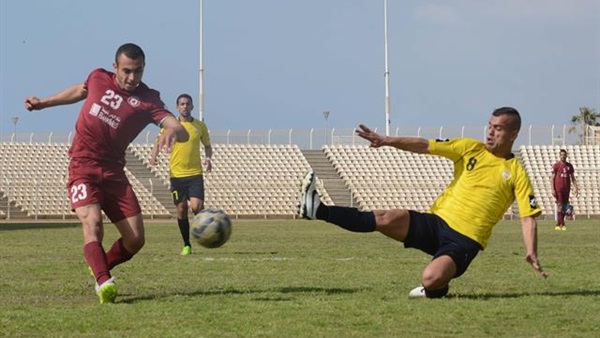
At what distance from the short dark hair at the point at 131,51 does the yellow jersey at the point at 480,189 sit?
2.64 meters

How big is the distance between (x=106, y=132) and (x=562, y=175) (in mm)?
25138

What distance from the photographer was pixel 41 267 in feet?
46.3

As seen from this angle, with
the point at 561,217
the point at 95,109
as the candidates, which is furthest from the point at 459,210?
the point at 561,217

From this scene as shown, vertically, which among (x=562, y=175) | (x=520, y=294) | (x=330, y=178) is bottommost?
(x=330, y=178)

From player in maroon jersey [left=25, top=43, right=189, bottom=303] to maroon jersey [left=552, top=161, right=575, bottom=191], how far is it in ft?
80.0

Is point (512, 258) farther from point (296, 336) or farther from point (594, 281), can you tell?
point (296, 336)

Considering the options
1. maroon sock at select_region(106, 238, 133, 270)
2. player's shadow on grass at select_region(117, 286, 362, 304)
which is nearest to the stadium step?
player's shadow on grass at select_region(117, 286, 362, 304)

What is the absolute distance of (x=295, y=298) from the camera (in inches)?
380

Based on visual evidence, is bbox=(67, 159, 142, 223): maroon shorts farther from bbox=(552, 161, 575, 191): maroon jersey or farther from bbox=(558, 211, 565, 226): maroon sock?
bbox=(552, 161, 575, 191): maroon jersey

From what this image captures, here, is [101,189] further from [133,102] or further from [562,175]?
[562,175]

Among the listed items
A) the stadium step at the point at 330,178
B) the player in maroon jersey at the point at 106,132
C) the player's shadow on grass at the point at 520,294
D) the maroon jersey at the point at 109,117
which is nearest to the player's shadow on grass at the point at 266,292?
the player in maroon jersey at the point at 106,132

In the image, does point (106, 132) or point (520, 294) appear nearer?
point (106, 132)

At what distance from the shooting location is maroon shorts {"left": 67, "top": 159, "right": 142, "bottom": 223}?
32.3 feet

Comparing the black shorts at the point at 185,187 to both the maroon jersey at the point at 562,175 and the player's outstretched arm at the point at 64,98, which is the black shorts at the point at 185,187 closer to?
the player's outstretched arm at the point at 64,98
